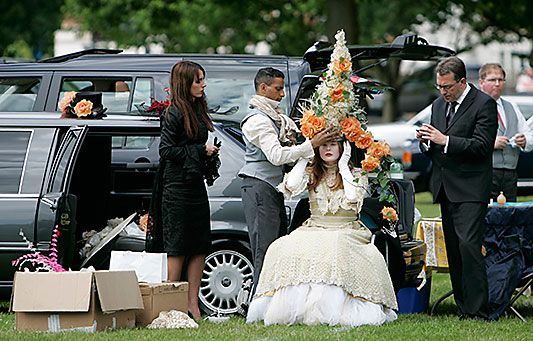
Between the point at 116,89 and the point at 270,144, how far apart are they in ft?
8.22

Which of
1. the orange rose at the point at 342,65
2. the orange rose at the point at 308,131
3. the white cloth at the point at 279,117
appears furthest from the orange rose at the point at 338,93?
the white cloth at the point at 279,117

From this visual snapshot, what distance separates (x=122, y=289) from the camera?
30.3ft

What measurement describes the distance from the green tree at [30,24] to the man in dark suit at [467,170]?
3255 centimetres

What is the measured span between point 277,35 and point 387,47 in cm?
2886

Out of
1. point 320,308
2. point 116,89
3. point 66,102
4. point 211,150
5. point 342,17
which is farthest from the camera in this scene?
point 342,17

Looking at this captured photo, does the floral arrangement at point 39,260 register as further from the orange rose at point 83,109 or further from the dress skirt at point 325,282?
the dress skirt at point 325,282

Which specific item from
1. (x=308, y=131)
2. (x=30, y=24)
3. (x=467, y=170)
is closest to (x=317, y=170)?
(x=308, y=131)

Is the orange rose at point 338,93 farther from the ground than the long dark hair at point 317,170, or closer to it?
farther from the ground

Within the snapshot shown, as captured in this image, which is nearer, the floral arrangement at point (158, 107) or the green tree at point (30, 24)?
the floral arrangement at point (158, 107)

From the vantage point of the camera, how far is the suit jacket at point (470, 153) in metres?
9.94

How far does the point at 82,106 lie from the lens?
1035 cm

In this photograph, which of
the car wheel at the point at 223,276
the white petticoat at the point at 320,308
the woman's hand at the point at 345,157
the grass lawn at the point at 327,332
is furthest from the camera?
the car wheel at the point at 223,276

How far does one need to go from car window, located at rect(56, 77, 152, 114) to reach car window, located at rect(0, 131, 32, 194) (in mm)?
1344

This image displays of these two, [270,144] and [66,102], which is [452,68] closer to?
[270,144]
